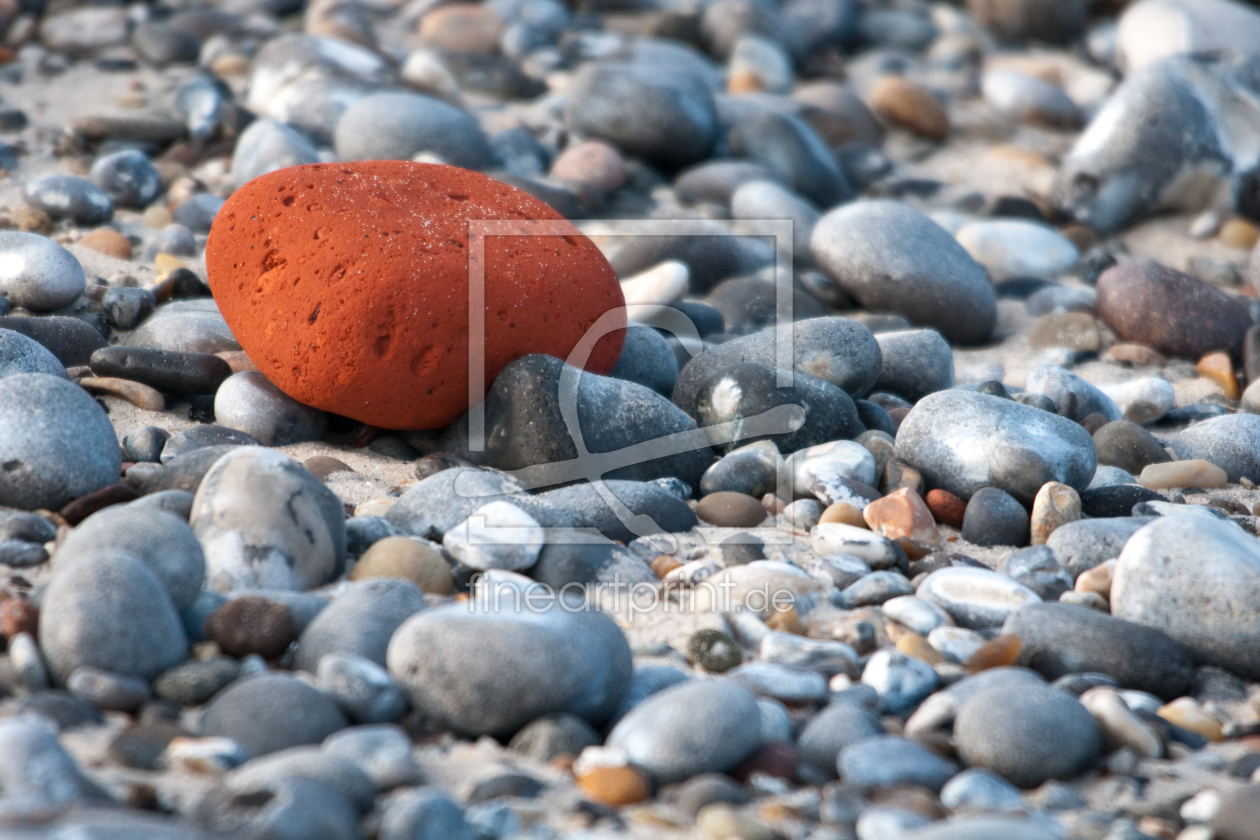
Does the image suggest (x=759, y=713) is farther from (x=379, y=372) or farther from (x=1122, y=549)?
(x=379, y=372)

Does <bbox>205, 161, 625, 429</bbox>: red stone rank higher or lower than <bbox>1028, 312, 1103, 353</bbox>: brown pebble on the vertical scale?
higher

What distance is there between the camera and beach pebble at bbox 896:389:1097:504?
3121 millimetres

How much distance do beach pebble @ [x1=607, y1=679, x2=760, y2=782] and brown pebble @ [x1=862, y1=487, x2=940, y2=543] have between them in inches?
43.2

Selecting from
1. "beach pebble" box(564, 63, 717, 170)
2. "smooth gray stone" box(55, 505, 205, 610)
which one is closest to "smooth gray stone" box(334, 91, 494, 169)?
"beach pebble" box(564, 63, 717, 170)

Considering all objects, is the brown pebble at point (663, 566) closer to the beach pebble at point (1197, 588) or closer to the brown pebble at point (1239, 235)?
the beach pebble at point (1197, 588)

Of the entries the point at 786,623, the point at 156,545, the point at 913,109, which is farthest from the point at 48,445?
the point at 913,109

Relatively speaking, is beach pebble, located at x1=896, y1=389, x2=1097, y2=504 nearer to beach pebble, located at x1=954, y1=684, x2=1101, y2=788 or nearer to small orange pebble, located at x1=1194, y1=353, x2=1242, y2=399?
beach pebble, located at x1=954, y1=684, x2=1101, y2=788

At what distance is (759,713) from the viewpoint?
6.66ft

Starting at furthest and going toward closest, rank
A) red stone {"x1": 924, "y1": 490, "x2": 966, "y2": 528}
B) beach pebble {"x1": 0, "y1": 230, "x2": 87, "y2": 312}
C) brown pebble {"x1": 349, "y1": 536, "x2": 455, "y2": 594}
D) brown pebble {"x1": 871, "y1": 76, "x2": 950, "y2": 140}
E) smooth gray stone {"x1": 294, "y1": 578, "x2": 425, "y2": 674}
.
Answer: brown pebble {"x1": 871, "y1": 76, "x2": 950, "y2": 140} < beach pebble {"x1": 0, "y1": 230, "x2": 87, "y2": 312} < red stone {"x1": 924, "y1": 490, "x2": 966, "y2": 528} < brown pebble {"x1": 349, "y1": 536, "x2": 455, "y2": 594} < smooth gray stone {"x1": 294, "y1": 578, "x2": 425, "y2": 674}

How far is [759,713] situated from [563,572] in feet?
2.42

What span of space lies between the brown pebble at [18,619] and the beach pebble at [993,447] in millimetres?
2371

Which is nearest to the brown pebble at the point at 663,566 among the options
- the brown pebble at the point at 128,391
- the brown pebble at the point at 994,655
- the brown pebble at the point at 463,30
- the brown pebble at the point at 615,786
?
the brown pebble at the point at 994,655

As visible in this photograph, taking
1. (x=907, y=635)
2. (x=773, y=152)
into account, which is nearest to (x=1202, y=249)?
(x=773, y=152)

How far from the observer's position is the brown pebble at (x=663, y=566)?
274cm
